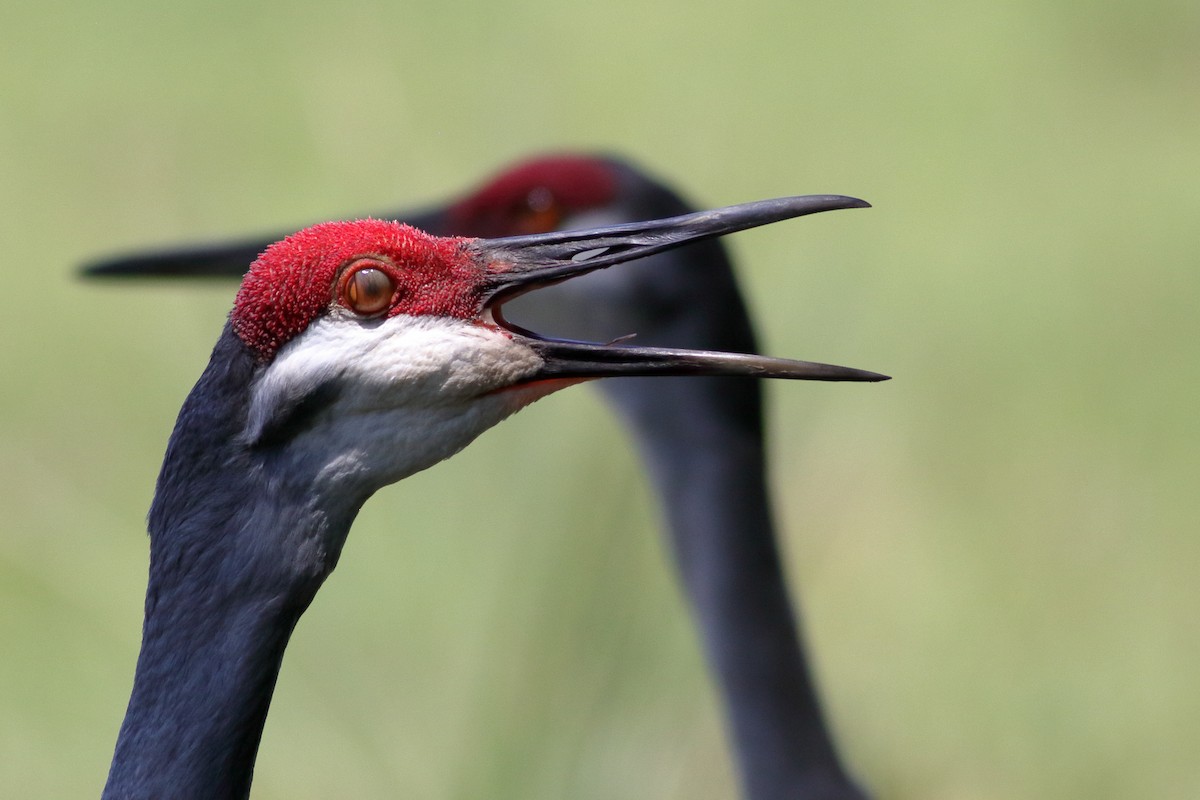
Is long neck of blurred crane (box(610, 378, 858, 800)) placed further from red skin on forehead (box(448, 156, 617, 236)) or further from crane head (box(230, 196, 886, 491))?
crane head (box(230, 196, 886, 491))

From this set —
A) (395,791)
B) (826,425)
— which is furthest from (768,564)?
(826,425)

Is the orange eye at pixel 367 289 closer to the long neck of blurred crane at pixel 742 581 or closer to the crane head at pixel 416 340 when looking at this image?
the crane head at pixel 416 340

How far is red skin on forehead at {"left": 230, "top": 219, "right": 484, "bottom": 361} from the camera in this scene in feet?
3.57

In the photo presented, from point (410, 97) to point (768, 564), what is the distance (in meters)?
3.80

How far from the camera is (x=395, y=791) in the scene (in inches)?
112

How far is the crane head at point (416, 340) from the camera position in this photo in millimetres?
1091

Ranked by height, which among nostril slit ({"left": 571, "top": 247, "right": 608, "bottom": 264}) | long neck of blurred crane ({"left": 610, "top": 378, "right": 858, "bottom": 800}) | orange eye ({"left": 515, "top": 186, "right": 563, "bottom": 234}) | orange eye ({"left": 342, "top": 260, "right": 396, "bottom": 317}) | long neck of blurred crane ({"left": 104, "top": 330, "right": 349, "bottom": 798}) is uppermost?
orange eye ({"left": 515, "top": 186, "right": 563, "bottom": 234})

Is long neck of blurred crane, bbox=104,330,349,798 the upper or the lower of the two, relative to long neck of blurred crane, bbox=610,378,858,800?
upper

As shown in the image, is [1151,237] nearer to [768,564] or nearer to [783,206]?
[768,564]

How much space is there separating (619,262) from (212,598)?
435 millimetres

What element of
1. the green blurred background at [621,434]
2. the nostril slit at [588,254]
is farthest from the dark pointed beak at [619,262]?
the green blurred background at [621,434]

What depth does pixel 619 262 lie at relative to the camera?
1181mm

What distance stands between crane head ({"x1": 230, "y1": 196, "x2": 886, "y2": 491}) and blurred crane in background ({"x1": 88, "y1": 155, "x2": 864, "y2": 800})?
0.76 m

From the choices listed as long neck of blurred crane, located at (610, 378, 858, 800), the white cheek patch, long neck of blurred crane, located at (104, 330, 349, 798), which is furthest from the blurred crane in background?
long neck of blurred crane, located at (104, 330, 349, 798)
